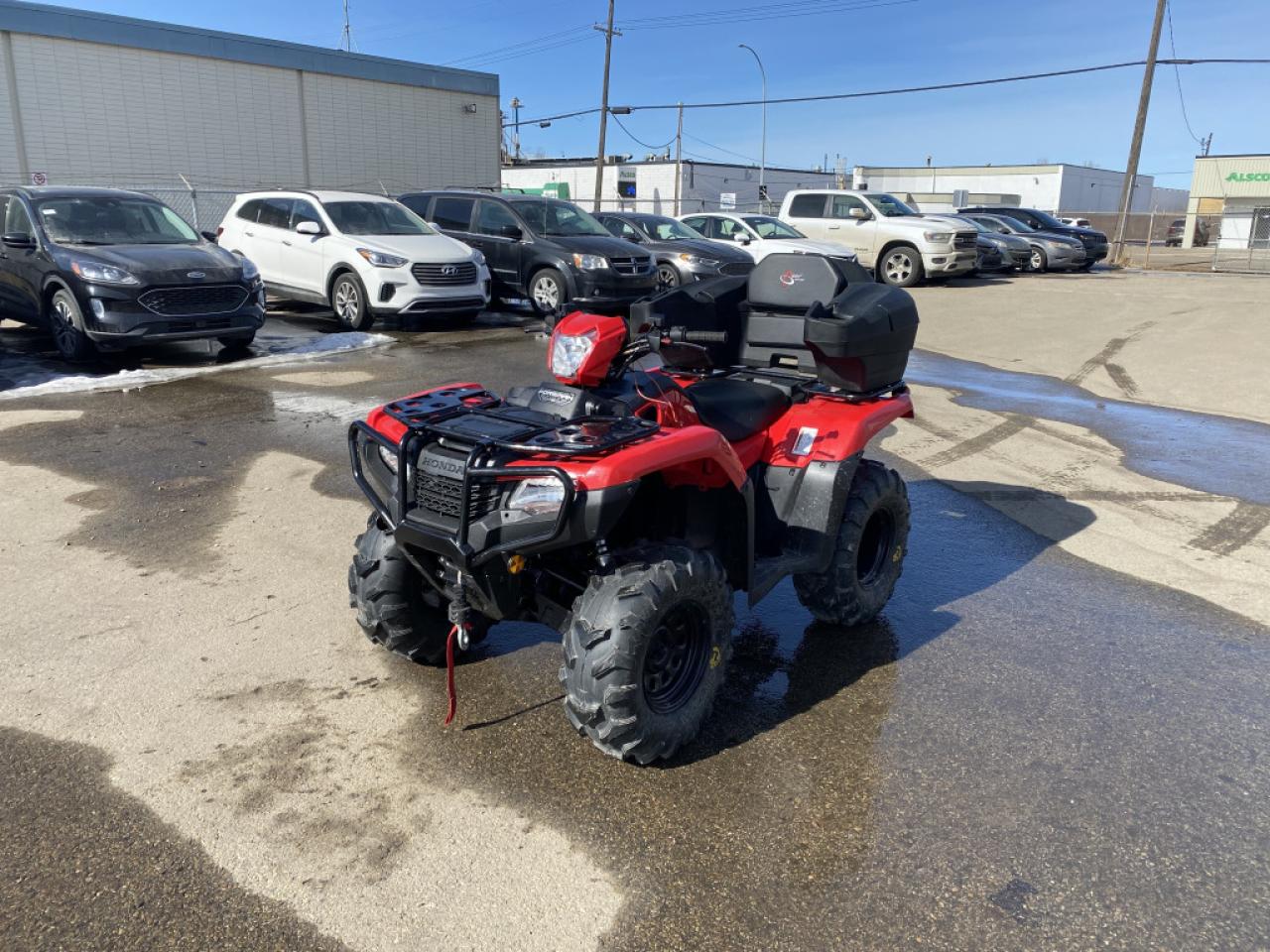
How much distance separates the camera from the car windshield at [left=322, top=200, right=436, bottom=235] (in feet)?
42.8

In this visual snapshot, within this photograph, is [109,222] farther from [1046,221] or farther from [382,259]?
[1046,221]

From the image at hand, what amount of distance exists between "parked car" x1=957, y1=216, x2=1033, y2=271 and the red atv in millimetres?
19937

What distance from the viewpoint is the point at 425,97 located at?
29562 millimetres

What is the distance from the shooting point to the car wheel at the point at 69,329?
9.59 meters

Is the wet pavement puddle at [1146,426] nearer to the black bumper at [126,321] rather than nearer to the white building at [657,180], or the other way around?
the black bumper at [126,321]

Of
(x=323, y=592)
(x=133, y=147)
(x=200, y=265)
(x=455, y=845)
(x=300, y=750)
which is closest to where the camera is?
(x=455, y=845)

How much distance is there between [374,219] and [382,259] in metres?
1.36

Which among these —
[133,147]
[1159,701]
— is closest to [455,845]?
[1159,701]

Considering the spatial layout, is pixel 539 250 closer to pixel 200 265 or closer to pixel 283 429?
pixel 200 265

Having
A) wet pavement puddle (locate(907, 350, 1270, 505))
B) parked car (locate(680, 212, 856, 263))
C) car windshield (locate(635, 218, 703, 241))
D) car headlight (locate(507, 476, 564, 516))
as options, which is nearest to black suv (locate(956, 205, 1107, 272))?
parked car (locate(680, 212, 856, 263))

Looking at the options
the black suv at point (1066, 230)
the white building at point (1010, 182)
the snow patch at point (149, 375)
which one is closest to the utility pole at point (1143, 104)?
the black suv at point (1066, 230)

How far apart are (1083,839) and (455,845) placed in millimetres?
1925

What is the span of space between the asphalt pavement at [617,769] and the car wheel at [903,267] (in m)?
14.9

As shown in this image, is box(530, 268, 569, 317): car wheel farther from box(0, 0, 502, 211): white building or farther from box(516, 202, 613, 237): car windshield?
box(0, 0, 502, 211): white building
